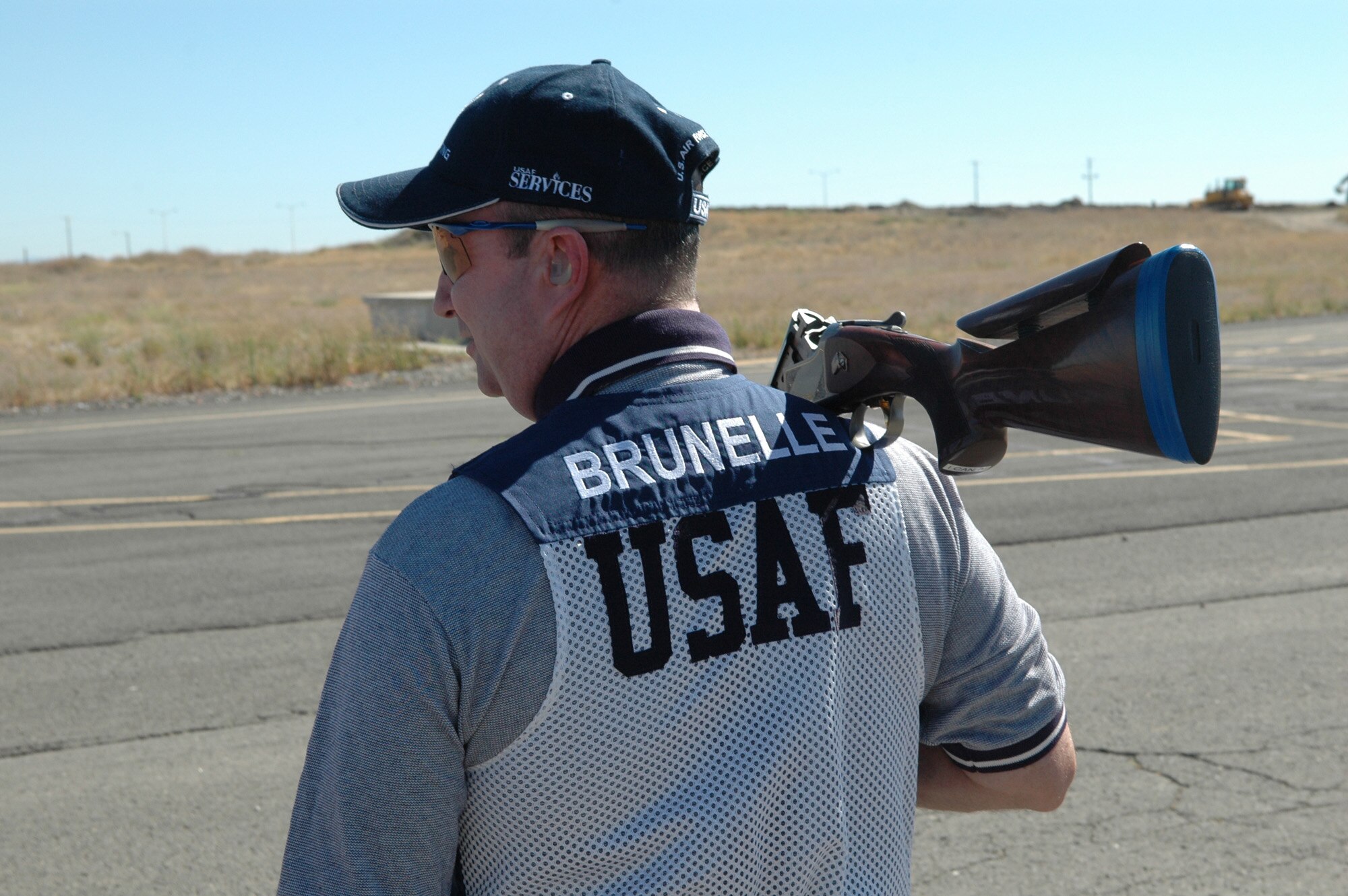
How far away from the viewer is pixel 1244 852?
3.89 metres

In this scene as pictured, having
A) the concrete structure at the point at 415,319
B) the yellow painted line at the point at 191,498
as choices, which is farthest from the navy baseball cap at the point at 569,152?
the concrete structure at the point at 415,319

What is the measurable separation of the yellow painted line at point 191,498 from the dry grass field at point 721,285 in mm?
8072

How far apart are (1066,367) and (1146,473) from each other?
9.20 metres

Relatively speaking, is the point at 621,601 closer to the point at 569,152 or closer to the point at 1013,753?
the point at 569,152

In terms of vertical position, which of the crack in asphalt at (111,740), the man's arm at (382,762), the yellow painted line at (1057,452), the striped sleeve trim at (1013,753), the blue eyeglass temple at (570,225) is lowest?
the crack in asphalt at (111,740)

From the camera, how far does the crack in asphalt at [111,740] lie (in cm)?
491

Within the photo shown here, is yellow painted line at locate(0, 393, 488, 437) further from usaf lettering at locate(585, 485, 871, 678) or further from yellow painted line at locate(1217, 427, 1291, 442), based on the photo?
usaf lettering at locate(585, 485, 871, 678)

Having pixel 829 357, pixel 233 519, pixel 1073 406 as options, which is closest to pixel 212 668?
pixel 233 519

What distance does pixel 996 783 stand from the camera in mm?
1799

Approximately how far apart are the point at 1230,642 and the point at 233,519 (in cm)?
652

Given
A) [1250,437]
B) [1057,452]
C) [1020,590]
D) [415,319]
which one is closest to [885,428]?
[1020,590]

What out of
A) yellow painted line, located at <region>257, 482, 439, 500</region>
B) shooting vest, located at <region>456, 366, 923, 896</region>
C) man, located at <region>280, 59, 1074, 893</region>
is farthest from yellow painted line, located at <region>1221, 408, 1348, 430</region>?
Result: shooting vest, located at <region>456, 366, 923, 896</region>

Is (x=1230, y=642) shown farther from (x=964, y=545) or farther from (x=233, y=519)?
(x=233, y=519)

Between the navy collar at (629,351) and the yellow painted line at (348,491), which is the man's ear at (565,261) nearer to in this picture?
the navy collar at (629,351)
